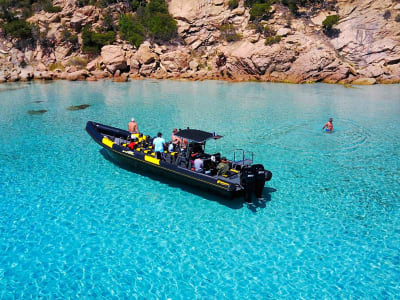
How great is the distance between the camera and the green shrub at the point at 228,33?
50.2m

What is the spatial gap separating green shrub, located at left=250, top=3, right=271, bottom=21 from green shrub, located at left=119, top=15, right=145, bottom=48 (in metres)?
18.8

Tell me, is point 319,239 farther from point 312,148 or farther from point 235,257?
point 312,148

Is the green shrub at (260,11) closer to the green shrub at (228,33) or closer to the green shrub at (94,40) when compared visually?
the green shrub at (228,33)

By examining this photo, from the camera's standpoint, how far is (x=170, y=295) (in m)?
7.14

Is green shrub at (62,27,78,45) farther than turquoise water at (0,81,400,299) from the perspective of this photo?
Yes

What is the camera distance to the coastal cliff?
42.6 meters

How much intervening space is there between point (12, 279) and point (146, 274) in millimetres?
3192

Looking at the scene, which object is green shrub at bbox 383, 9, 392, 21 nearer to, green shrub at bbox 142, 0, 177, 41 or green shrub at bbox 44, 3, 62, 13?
green shrub at bbox 142, 0, 177, 41

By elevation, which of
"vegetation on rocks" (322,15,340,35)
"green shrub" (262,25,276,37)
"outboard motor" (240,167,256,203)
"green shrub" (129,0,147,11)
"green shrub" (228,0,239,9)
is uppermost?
"green shrub" (129,0,147,11)

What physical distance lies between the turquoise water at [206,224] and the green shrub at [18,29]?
43945 millimetres

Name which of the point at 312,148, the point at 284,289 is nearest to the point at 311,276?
the point at 284,289

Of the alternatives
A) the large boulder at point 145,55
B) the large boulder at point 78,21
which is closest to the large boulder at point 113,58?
the large boulder at point 145,55

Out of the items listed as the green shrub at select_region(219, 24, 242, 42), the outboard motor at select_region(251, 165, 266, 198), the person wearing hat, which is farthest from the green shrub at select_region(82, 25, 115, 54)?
the outboard motor at select_region(251, 165, 266, 198)

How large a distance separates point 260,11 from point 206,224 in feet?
156
